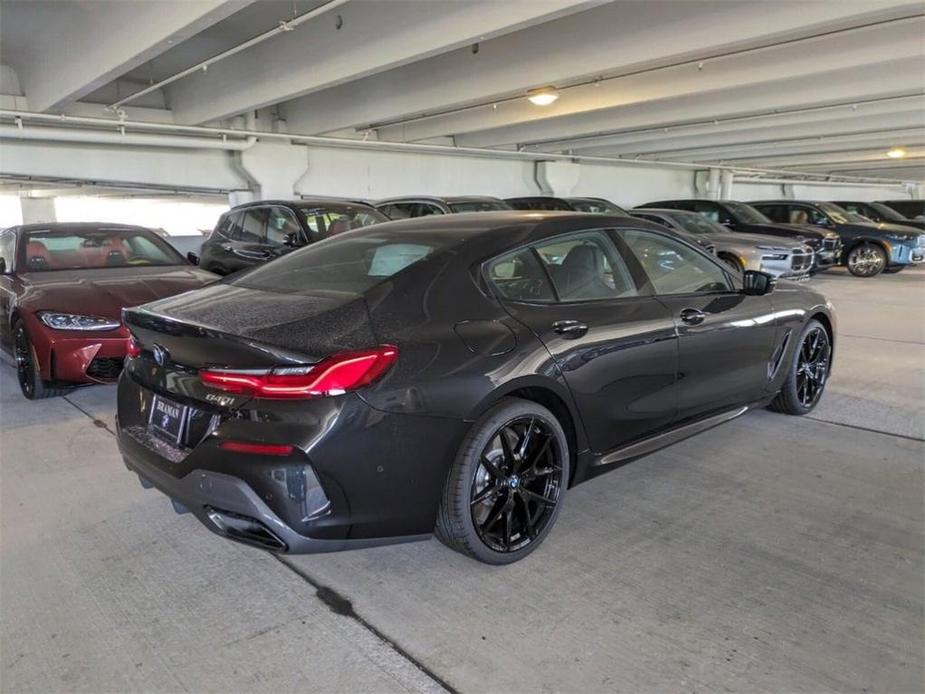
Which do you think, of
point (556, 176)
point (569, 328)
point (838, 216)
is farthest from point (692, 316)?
point (556, 176)

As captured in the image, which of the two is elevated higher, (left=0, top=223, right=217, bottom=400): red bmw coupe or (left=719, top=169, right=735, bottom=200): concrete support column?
(left=719, top=169, right=735, bottom=200): concrete support column

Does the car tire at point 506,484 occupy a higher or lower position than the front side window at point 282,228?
lower

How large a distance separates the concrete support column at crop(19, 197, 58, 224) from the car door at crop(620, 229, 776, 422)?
2237cm

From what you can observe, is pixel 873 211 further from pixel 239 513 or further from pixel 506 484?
pixel 239 513

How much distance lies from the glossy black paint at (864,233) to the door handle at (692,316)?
11.9m

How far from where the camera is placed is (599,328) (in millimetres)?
2895

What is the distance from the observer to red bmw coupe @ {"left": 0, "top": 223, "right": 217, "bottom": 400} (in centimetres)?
450

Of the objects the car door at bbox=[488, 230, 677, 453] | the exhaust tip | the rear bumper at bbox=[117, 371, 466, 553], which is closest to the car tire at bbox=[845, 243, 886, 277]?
the car door at bbox=[488, 230, 677, 453]

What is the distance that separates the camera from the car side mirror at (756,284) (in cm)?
372

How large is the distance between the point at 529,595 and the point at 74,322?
3.75m

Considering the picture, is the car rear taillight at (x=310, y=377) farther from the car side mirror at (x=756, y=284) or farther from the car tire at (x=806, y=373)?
the car tire at (x=806, y=373)

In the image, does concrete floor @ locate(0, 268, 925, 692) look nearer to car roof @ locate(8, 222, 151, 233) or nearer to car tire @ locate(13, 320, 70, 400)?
car tire @ locate(13, 320, 70, 400)

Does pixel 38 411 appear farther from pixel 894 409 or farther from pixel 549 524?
pixel 894 409

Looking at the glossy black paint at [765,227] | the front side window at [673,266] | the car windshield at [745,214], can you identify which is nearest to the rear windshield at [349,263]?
the front side window at [673,266]
